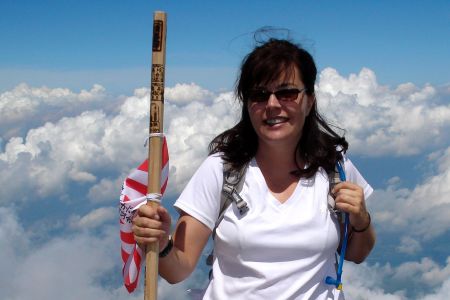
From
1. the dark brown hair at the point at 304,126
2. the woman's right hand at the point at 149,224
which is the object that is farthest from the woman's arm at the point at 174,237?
the dark brown hair at the point at 304,126

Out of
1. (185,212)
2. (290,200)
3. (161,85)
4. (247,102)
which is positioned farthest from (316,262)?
(161,85)

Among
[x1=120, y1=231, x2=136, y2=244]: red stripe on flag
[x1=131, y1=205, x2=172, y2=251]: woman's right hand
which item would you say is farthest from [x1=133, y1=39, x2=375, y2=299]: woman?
[x1=120, y1=231, x2=136, y2=244]: red stripe on flag

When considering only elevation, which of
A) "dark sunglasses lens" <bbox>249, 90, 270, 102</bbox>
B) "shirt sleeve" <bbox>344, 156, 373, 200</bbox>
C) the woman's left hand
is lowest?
the woman's left hand

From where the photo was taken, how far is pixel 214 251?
3.95 meters

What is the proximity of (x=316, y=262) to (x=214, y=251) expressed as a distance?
2.33ft

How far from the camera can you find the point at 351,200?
3861 millimetres

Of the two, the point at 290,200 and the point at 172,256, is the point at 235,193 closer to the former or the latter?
the point at 290,200

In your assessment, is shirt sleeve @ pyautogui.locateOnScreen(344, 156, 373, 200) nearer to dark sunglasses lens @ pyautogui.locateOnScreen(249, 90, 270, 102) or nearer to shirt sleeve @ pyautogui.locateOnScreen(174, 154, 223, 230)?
dark sunglasses lens @ pyautogui.locateOnScreen(249, 90, 270, 102)

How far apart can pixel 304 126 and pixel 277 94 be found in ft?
1.82

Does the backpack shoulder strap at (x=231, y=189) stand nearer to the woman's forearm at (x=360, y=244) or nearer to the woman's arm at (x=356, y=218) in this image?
the woman's arm at (x=356, y=218)

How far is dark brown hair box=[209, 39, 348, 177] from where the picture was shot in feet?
12.9

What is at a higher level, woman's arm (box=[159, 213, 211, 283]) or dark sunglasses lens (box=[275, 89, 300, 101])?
dark sunglasses lens (box=[275, 89, 300, 101])

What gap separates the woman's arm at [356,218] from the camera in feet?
12.6

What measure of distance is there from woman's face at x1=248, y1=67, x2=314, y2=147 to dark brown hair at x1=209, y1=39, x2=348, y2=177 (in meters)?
0.05
